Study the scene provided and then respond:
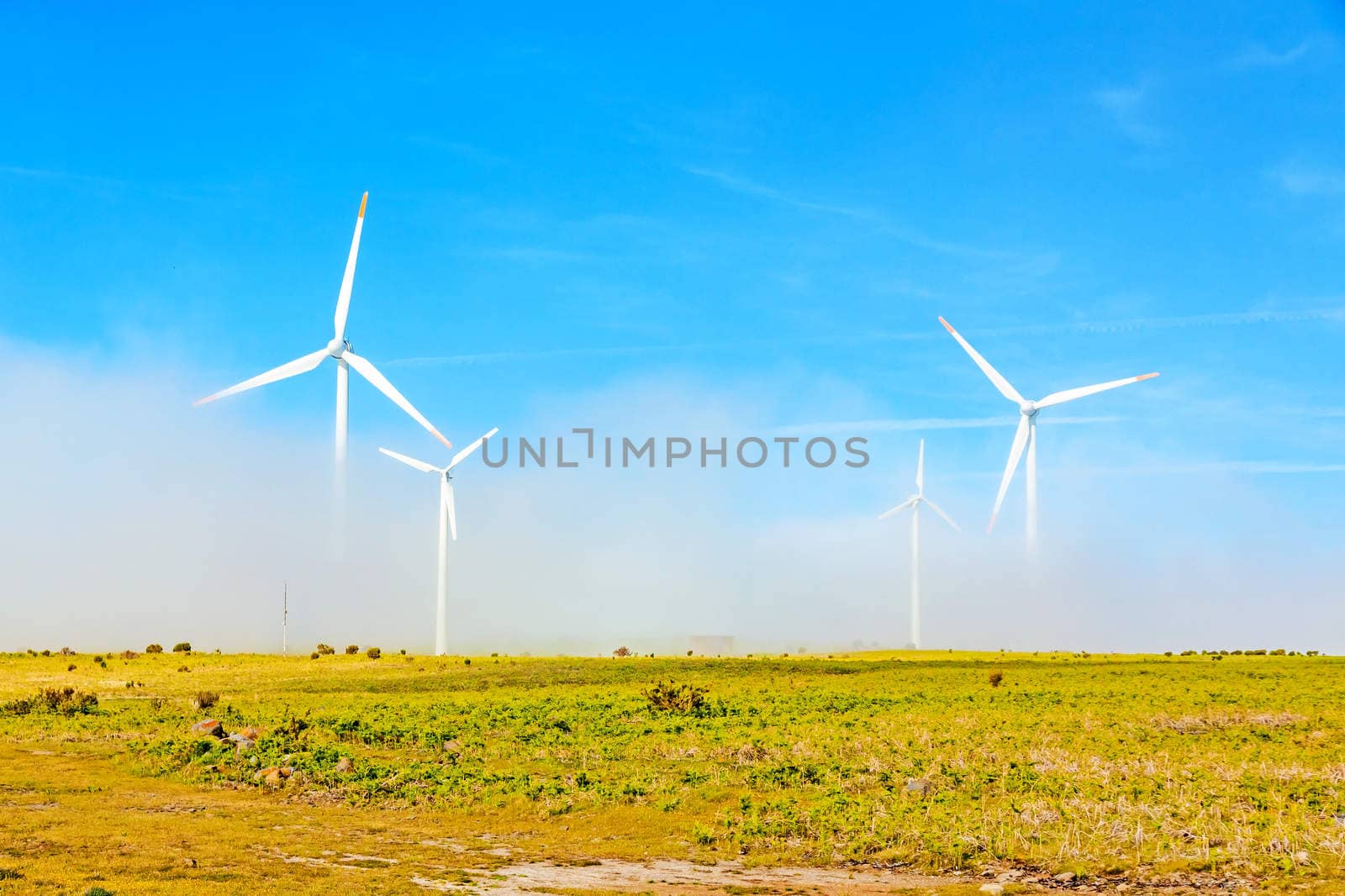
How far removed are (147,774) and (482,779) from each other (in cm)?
1218

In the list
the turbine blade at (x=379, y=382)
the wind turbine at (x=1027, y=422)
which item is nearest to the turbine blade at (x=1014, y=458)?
the wind turbine at (x=1027, y=422)

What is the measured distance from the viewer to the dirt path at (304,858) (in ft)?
62.1

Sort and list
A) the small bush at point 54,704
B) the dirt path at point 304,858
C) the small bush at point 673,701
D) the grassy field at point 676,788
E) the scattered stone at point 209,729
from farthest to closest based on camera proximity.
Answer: the small bush at point 54,704, the small bush at point 673,701, the scattered stone at point 209,729, the grassy field at point 676,788, the dirt path at point 304,858

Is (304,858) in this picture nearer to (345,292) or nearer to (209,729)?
(209,729)

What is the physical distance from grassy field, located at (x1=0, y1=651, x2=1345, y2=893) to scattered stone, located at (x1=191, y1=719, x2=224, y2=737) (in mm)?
1188

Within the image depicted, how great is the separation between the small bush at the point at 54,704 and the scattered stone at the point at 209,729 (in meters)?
14.4

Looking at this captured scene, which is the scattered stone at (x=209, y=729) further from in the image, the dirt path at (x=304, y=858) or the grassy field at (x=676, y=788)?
the dirt path at (x=304, y=858)

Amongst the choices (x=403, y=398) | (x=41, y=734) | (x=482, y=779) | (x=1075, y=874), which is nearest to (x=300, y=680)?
(x=403, y=398)

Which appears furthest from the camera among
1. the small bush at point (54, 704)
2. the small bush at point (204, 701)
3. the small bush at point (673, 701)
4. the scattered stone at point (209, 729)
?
the small bush at point (204, 701)

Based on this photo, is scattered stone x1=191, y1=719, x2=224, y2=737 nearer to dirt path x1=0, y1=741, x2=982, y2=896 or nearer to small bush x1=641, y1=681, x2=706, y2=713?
dirt path x1=0, y1=741, x2=982, y2=896

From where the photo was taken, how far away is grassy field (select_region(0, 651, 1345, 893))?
2041cm

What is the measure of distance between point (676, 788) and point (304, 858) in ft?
34.2

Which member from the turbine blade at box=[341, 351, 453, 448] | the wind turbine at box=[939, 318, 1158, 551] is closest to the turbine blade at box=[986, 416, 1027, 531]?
the wind turbine at box=[939, 318, 1158, 551]

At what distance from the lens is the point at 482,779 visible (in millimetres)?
29656
